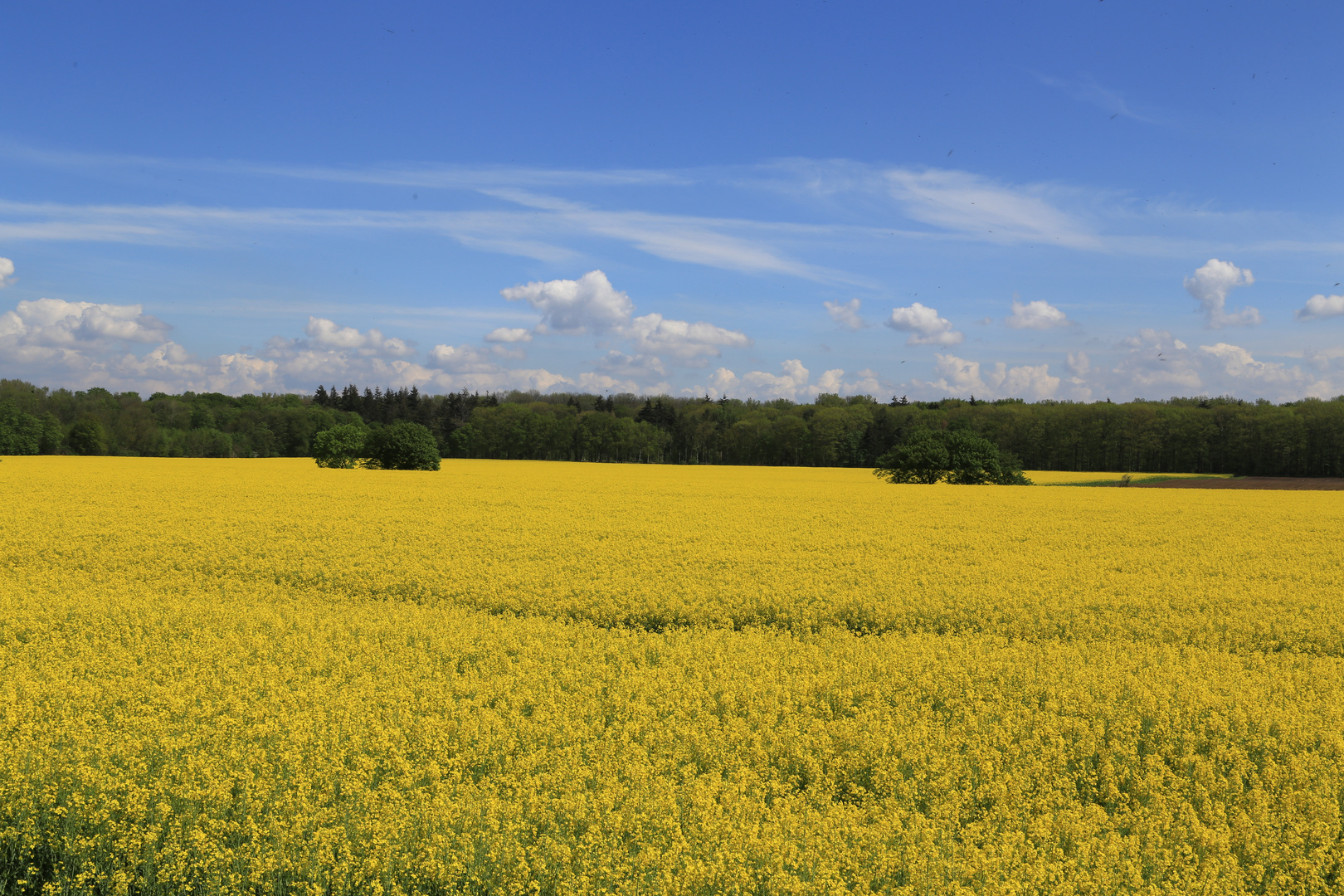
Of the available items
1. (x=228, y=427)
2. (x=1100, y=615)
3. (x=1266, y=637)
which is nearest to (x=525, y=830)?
(x=1100, y=615)

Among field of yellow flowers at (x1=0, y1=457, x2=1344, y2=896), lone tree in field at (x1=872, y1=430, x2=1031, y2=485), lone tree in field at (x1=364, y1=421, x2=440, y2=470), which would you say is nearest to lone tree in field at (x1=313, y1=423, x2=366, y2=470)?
lone tree in field at (x1=364, y1=421, x2=440, y2=470)

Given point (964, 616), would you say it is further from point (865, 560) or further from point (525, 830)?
point (525, 830)

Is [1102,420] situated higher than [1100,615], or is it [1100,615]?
[1102,420]

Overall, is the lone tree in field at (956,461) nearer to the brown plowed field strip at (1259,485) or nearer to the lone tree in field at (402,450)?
the brown plowed field strip at (1259,485)

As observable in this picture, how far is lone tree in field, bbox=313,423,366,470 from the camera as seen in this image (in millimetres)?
60312

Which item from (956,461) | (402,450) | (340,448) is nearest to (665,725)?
(956,461)

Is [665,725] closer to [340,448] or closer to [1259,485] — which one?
[340,448]

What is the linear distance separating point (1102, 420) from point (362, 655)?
101281 mm

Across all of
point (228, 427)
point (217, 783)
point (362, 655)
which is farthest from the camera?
point (228, 427)

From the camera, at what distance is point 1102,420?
9312cm

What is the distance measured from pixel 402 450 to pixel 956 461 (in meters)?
40.8

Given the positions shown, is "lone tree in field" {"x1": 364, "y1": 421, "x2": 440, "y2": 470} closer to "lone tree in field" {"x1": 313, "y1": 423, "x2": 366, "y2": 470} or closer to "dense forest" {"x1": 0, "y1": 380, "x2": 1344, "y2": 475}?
"lone tree in field" {"x1": 313, "y1": 423, "x2": 366, "y2": 470}

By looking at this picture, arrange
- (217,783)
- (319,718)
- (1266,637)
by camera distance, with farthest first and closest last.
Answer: (1266,637)
(319,718)
(217,783)

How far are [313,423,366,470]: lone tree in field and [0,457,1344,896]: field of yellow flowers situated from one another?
44.3 m
